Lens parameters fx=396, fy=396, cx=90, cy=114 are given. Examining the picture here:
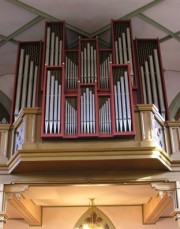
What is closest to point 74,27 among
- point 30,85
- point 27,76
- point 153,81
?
point 27,76

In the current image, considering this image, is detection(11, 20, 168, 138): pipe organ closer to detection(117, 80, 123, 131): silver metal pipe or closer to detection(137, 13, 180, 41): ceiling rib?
detection(117, 80, 123, 131): silver metal pipe

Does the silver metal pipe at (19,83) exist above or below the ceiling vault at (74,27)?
below

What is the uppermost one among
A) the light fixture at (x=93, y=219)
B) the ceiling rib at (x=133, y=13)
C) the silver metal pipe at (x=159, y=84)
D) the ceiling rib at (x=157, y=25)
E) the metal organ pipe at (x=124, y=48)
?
the ceiling rib at (x=133, y=13)

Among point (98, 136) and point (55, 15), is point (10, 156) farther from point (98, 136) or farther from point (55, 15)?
point (55, 15)

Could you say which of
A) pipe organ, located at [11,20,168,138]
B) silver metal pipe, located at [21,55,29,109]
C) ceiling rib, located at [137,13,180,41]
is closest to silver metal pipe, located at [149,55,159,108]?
pipe organ, located at [11,20,168,138]

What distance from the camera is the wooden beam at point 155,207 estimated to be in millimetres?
8881

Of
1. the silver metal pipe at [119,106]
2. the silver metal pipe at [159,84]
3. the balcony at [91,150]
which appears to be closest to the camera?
the balcony at [91,150]

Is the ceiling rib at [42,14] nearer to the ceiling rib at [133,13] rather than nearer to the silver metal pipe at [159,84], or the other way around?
the ceiling rib at [133,13]

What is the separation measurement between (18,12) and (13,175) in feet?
13.1

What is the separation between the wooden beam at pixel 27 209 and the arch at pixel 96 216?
3.65 feet

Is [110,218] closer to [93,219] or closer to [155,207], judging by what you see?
[93,219]

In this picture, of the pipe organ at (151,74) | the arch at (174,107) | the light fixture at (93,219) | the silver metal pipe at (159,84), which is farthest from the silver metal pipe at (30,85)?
the arch at (174,107)

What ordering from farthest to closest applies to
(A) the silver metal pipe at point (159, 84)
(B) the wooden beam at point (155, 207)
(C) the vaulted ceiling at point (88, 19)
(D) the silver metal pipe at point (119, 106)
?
1. (C) the vaulted ceiling at point (88, 19)
2. (A) the silver metal pipe at point (159, 84)
3. (B) the wooden beam at point (155, 207)
4. (D) the silver metal pipe at point (119, 106)

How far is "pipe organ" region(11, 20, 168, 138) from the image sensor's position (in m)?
7.76
